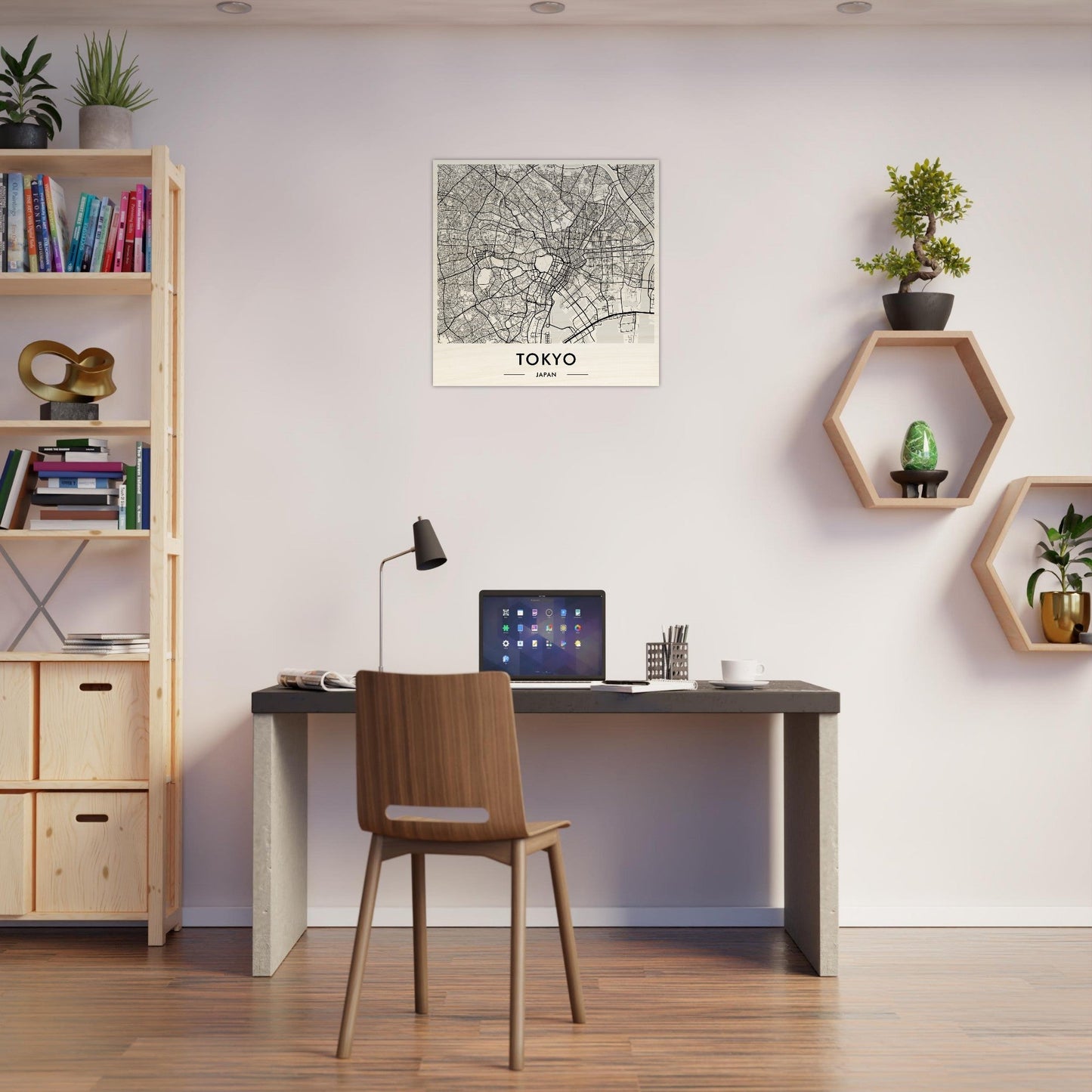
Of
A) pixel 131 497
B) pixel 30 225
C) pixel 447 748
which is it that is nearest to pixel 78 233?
pixel 30 225

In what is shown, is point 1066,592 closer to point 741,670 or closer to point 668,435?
point 741,670

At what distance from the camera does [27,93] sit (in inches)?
147

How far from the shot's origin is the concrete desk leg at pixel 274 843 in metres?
3.07

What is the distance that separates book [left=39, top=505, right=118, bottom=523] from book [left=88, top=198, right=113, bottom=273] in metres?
0.74

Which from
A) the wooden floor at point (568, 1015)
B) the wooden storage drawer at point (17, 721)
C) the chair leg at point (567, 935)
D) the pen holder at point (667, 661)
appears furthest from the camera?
the wooden storage drawer at point (17, 721)

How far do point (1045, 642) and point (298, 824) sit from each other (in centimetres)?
242

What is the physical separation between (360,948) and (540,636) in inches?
43.5

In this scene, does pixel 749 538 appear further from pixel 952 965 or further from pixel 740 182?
pixel 952 965

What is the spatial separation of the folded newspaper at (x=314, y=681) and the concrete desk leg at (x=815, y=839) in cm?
129

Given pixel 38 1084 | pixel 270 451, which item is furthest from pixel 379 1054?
pixel 270 451

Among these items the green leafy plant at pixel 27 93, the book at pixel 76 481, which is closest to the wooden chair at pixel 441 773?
the book at pixel 76 481

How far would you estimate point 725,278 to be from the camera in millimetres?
3730

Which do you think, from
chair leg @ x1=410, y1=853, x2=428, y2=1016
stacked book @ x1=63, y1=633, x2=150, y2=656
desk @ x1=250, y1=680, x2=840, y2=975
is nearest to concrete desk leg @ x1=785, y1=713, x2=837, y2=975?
desk @ x1=250, y1=680, x2=840, y2=975

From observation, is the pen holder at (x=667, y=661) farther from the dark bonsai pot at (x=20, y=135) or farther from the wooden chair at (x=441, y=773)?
the dark bonsai pot at (x=20, y=135)
